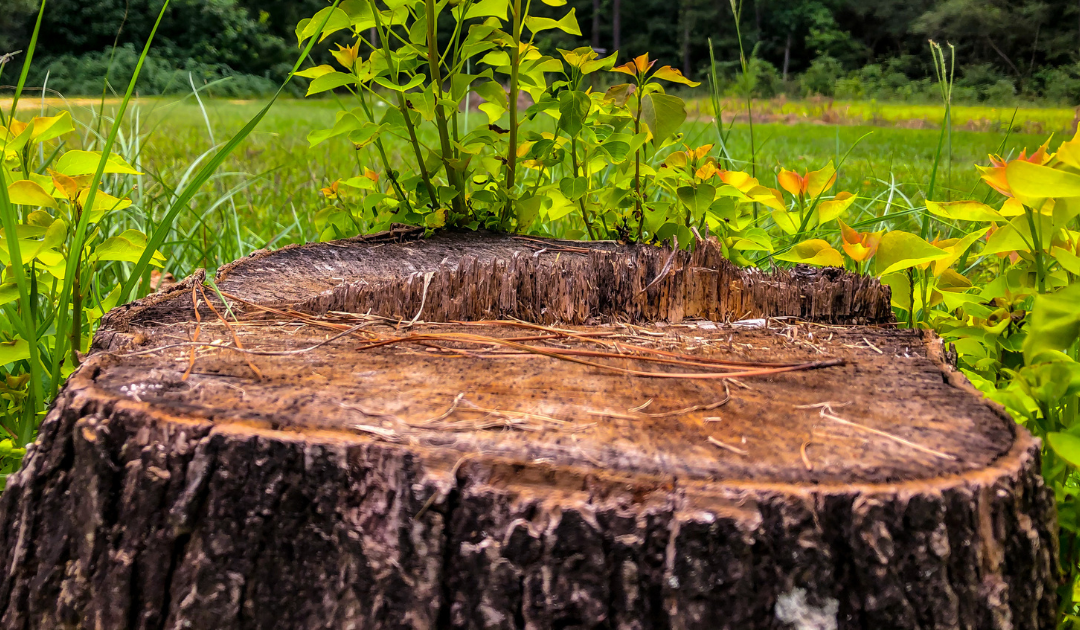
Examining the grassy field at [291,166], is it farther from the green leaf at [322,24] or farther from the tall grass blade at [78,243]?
the tall grass blade at [78,243]

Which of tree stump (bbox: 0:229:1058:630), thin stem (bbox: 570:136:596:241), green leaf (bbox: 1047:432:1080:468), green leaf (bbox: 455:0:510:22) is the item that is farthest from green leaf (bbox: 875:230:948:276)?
green leaf (bbox: 455:0:510:22)

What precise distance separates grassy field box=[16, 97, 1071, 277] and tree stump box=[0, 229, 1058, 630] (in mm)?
Result: 629

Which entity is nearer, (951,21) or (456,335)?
(456,335)

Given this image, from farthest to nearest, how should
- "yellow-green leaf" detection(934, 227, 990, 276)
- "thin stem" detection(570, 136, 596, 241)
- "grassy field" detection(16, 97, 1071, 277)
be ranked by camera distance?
"grassy field" detection(16, 97, 1071, 277) → "thin stem" detection(570, 136, 596, 241) → "yellow-green leaf" detection(934, 227, 990, 276)

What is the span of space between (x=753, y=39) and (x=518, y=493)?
21.7 meters

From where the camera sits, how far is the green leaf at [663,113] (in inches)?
50.5

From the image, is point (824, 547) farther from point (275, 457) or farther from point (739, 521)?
point (275, 457)

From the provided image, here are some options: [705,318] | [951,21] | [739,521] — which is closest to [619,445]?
[739,521]

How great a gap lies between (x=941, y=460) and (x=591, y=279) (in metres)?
0.61

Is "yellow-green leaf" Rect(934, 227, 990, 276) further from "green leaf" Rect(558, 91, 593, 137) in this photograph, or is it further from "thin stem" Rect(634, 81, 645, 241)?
"green leaf" Rect(558, 91, 593, 137)

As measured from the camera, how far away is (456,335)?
0.89m

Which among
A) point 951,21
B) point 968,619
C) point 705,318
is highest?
point 951,21

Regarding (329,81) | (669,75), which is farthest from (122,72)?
(669,75)

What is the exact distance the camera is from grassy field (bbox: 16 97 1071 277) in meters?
1.97
